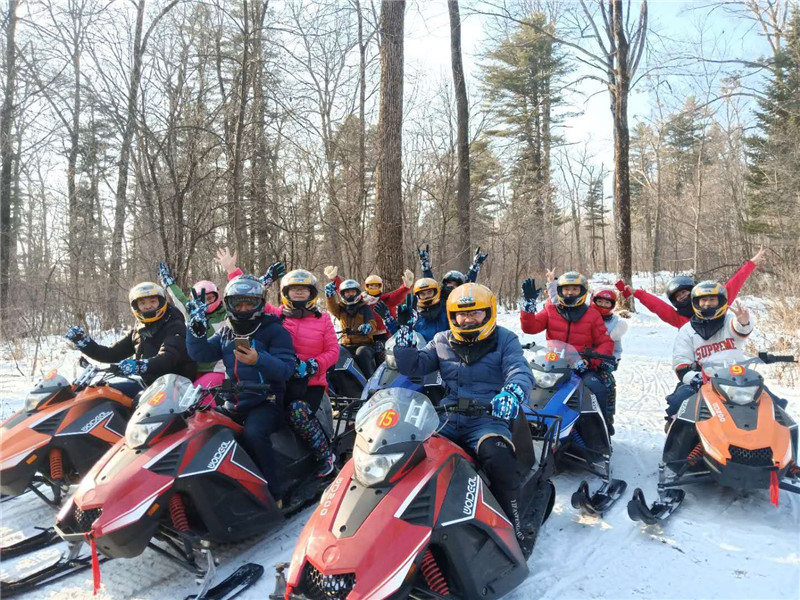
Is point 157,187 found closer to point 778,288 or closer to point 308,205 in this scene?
point 308,205

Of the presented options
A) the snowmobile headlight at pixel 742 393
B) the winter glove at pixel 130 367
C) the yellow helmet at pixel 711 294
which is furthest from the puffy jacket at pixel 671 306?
the winter glove at pixel 130 367

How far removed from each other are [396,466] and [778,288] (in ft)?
46.3

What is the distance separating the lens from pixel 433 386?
5.13 meters

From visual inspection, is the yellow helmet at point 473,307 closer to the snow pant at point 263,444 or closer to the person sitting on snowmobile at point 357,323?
the snow pant at point 263,444

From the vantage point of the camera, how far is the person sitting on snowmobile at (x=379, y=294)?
730cm

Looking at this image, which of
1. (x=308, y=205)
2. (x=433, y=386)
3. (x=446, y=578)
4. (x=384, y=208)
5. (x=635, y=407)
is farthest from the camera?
(x=308, y=205)

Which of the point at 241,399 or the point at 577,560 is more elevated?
the point at 241,399

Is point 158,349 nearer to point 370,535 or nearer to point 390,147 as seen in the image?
point 370,535

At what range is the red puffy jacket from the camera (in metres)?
5.34

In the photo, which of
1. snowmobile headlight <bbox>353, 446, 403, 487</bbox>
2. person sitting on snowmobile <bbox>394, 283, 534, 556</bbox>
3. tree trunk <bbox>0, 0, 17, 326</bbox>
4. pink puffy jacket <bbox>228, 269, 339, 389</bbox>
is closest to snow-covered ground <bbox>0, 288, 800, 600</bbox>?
person sitting on snowmobile <bbox>394, 283, 534, 556</bbox>

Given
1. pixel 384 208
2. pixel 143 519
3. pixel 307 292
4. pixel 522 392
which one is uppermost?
pixel 384 208

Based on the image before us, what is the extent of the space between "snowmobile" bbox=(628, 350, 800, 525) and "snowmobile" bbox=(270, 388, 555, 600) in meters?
1.47

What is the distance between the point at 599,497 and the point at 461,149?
36.9ft

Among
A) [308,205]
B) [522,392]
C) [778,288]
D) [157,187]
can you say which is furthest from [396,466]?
[778,288]
